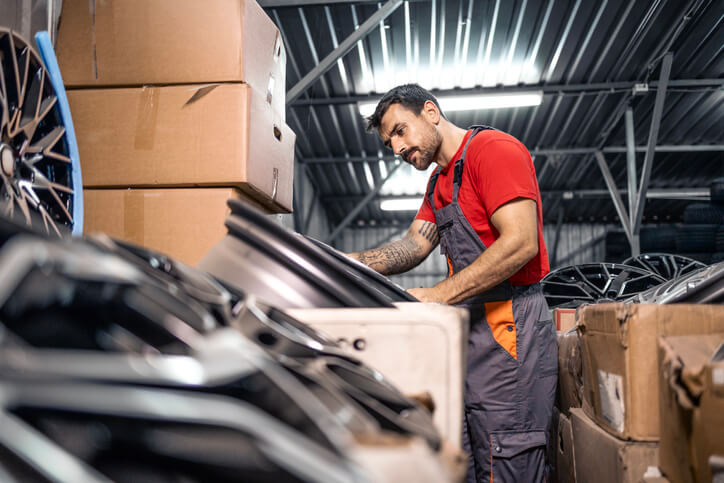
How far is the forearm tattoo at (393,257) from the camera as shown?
1.64 m

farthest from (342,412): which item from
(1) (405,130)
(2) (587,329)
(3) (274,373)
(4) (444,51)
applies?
(4) (444,51)

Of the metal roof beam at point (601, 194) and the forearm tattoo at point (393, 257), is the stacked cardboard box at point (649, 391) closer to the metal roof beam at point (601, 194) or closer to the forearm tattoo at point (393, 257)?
the forearm tattoo at point (393, 257)

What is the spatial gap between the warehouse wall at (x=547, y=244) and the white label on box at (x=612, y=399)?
7919 mm

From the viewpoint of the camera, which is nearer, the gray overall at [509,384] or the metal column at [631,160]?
the gray overall at [509,384]

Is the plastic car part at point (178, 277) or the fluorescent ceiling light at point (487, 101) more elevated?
the fluorescent ceiling light at point (487, 101)

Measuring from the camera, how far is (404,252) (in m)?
1.67

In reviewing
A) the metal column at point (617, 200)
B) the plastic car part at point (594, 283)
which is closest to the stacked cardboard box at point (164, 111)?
the plastic car part at point (594, 283)

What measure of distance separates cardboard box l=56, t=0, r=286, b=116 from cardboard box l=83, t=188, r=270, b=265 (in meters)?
0.30

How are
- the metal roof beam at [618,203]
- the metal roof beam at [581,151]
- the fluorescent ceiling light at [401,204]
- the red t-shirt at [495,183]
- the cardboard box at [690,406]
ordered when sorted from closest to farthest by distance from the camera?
the cardboard box at [690,406], the red t-shirt at [495,183], the metal roof beam at [618,203], the metal roof beam at [581,151], the fluorescent ceiling light at [401,204]

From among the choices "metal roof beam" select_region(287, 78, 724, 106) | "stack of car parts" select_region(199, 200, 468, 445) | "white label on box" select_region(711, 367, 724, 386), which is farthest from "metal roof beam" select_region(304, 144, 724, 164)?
"white label on box" select_region(711, 367, 724, 386)

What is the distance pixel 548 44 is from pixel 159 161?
12.4ft

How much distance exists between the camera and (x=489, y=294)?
1.28 meters

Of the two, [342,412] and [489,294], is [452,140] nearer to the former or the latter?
[489,294]

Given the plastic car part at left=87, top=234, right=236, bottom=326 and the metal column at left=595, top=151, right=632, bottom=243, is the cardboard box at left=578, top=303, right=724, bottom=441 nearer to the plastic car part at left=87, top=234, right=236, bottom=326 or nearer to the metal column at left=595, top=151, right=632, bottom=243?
the plastic car part at left=87, top=234, right=236, bottom=326
